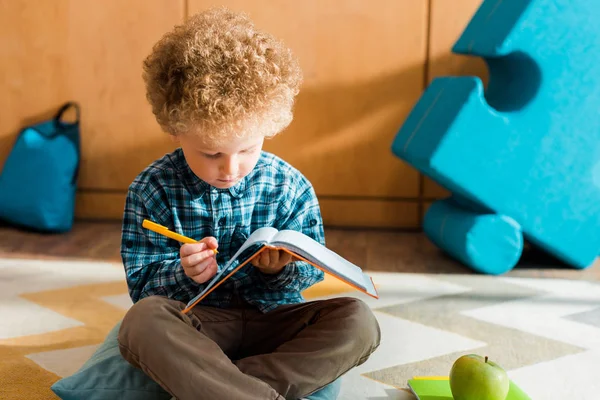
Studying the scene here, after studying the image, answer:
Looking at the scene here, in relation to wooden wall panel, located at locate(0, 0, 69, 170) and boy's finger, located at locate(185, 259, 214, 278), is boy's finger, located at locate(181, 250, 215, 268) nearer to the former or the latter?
boy's finger, located at locate(185, 259, 214, 278)

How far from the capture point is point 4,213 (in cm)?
253

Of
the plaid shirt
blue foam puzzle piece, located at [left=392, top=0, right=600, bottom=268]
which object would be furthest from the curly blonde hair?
blue foam puzzle piece, located at [left=392, top=0, right=600, bottom=268]

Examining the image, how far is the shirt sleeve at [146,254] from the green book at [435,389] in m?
0.40

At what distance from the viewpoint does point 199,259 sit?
1118 millimetres

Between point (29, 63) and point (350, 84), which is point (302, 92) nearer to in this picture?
point (350, 84)

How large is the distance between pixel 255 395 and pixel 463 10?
1731 mm

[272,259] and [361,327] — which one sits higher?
[272,259]

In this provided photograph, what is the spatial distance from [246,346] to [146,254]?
23 cm

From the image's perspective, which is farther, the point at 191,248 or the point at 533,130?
the point at 533,130

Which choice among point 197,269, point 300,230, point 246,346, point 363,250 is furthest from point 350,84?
point 197,269

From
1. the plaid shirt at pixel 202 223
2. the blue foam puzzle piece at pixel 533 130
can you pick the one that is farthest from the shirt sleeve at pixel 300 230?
the blue foam puzzle piece at pixel 533 130

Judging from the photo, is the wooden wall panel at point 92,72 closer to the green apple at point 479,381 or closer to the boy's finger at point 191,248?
the boy's finger at point 191,248

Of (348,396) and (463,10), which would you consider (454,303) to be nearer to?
(348,396)

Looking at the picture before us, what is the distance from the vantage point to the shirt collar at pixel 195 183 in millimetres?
1277
